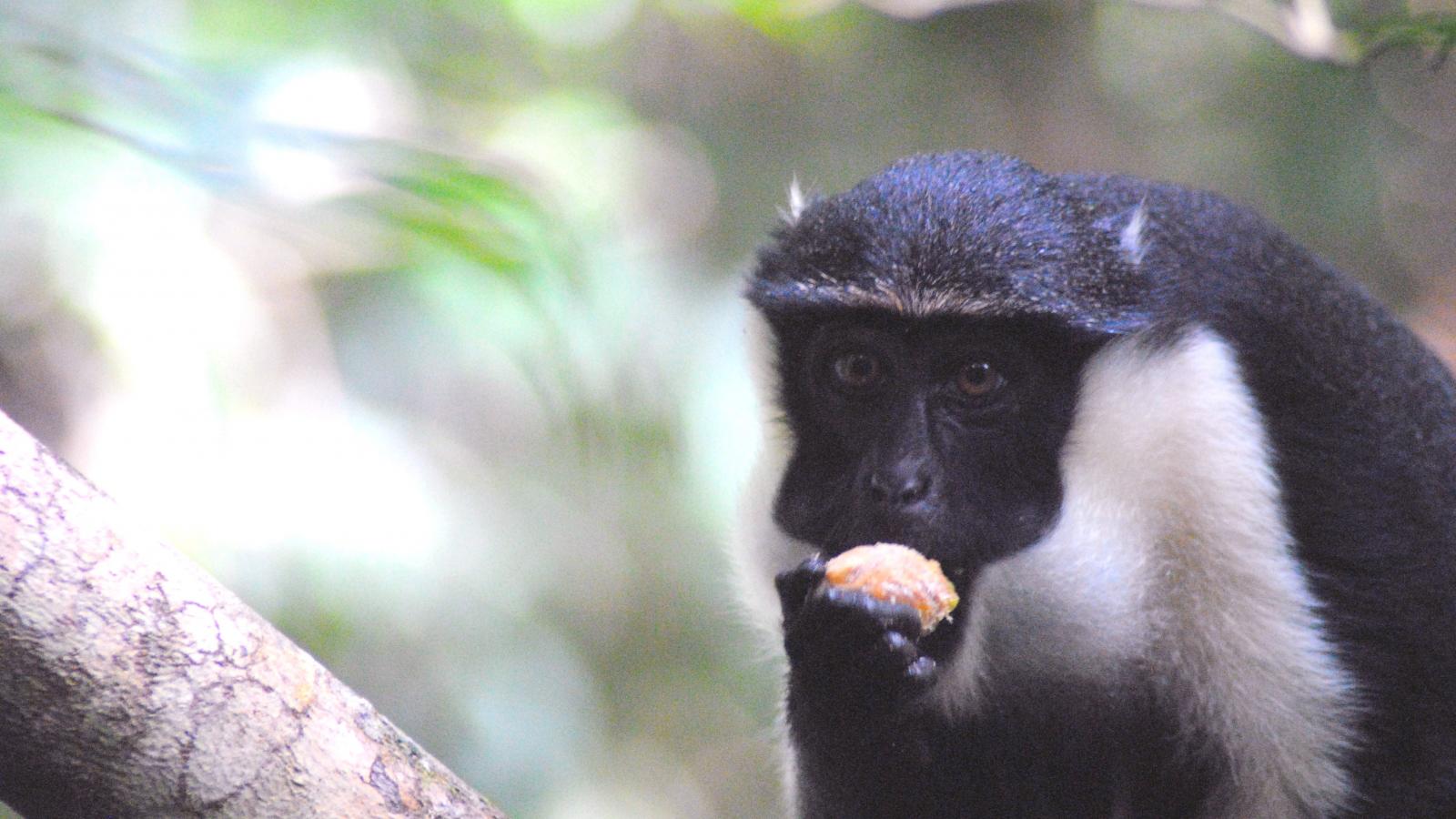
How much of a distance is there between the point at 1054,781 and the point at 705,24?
472 cm

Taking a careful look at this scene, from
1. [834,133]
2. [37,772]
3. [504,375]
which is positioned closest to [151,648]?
[37,772]

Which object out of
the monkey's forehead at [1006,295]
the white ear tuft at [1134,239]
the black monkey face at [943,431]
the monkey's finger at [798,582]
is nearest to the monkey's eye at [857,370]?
the black monkey face at [943,431]

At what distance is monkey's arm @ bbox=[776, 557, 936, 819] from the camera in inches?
88.5

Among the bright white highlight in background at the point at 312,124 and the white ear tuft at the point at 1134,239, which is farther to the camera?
the white ear tuft at the point at 1134,239

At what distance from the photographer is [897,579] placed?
220cm

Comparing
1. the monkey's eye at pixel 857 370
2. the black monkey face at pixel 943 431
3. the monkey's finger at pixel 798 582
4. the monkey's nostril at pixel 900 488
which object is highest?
the monkey's eye at pixel 857 370

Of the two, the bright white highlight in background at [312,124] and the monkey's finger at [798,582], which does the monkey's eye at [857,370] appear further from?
the bright white highlight in background at [312,124]

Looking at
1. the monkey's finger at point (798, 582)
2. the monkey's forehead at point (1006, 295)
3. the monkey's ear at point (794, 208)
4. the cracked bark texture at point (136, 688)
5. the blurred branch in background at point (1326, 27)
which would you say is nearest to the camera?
the cracked bark texture at point (136, 688)

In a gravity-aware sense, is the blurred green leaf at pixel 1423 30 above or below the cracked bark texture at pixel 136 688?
above

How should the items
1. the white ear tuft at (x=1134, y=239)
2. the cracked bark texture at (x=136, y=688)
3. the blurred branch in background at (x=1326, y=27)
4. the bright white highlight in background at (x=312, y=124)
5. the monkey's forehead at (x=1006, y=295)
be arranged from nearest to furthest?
the cracked bark texture at (x=136, y=688) < the bright white highlight in background at (x=312, y=124) < the blurred branch in background at (x=1326, y=27) < the monkey's forehead at (x=1006, y=295) < the white ear tuft at (x=1134, y=239)

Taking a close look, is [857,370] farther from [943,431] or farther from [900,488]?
[900,488]

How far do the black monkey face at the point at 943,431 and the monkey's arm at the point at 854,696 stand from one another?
17 centimetres

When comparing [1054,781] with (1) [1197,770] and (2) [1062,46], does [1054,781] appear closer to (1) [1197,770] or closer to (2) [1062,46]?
(1) [1197,770]

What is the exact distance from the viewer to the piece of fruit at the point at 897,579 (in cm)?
219
